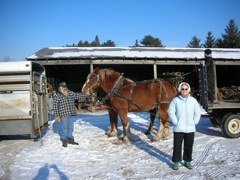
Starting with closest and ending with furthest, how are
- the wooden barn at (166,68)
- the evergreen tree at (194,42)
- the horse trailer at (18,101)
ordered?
the horse trailer at (18,101) → the wooden barn at (166,68) → the evergreen tree at (194,42)

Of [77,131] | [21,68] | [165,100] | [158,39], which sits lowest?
[77,131]

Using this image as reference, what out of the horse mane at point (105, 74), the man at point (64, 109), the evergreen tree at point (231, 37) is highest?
the evergreen tree at point (231, 37)

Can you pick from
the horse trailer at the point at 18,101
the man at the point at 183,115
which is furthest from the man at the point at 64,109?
the man at the point at 183,115

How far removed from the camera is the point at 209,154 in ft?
17.0

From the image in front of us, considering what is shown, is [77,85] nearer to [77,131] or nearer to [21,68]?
[77,131]

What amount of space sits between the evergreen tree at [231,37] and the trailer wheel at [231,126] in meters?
42.7

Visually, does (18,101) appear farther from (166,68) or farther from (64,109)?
(166,68)

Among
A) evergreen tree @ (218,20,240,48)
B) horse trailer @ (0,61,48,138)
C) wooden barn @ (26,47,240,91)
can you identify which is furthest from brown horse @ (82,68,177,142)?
evergreen tree @ (218,20,240,48)

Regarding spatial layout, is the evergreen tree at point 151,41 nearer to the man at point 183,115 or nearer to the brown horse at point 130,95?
the brown horse at point 130,95

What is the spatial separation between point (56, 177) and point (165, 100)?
365 centimetres

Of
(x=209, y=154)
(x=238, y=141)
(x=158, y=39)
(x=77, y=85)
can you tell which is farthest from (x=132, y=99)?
(x=158, y=39)

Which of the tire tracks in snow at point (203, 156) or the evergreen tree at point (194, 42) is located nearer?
the tire tracks in snow at point (203, 156)

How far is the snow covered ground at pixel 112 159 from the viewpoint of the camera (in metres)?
4.21

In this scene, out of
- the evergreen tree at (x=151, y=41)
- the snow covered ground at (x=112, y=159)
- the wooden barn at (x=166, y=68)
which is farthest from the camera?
the evergreen tree at (x=151, y=41)
